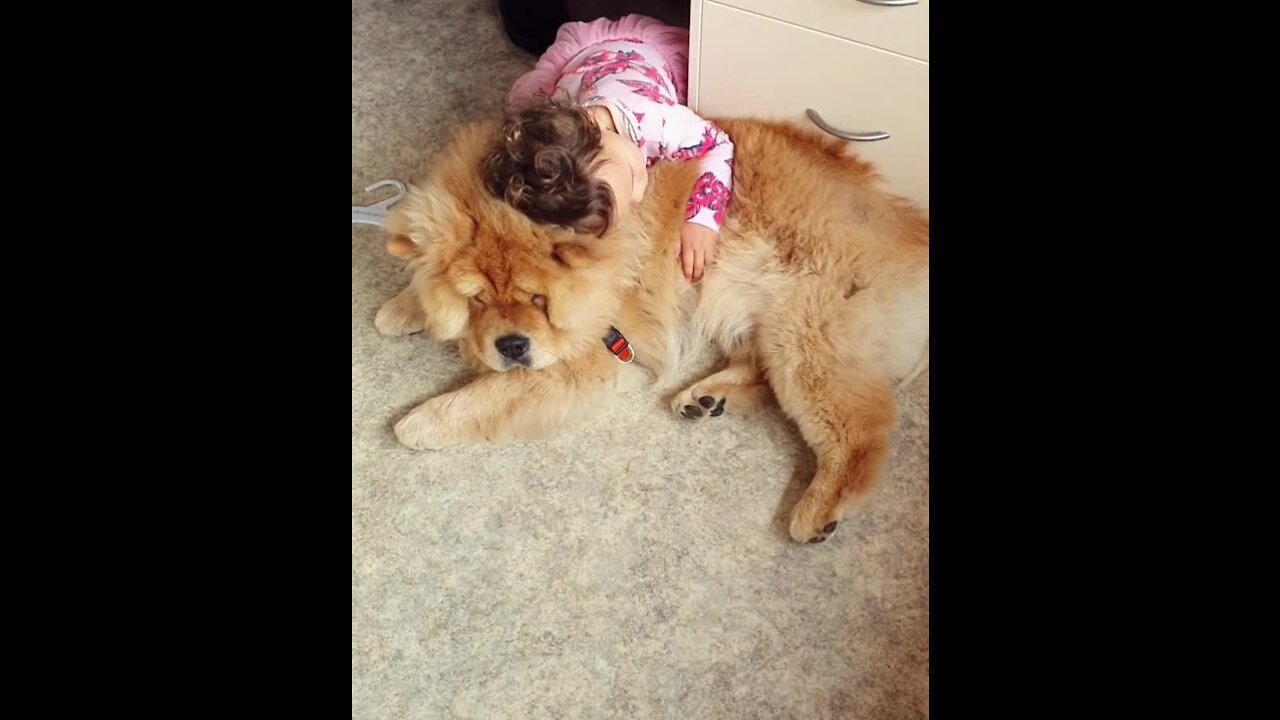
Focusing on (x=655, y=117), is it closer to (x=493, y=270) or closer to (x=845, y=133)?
(x=845, y=133)

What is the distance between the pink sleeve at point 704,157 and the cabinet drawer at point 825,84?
0.16 meters

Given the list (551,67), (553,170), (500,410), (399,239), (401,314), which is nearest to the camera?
(553,170)

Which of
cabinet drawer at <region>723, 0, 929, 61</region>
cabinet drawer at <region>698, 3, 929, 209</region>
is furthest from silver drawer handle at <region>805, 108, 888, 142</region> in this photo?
cabinet drawer at <region>723, 0, 929, 61</region>

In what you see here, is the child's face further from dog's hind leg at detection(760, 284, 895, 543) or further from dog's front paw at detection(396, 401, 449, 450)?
dog's front paw at detection(396, 401, 449, 450)

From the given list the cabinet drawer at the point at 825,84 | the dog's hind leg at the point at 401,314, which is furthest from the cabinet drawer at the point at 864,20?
the dog's hind leg at the point at 401,314

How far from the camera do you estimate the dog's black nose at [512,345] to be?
5.21 ft

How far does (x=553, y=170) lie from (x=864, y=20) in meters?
0.66

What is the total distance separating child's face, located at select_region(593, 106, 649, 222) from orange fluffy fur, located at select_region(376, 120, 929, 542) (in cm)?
3

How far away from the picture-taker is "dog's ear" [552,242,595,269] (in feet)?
5.04

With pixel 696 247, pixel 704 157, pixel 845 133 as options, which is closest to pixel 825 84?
pixel 845 133

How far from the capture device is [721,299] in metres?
1.77
